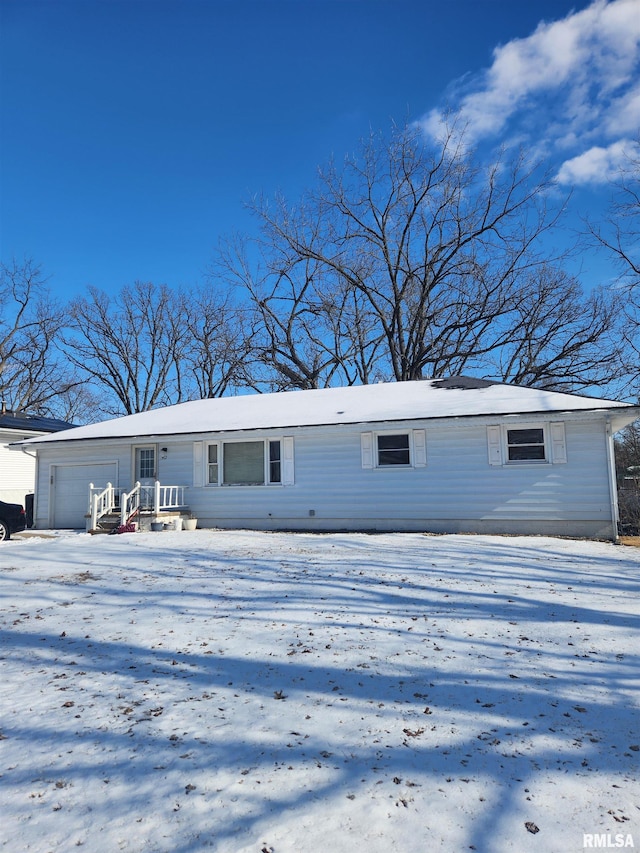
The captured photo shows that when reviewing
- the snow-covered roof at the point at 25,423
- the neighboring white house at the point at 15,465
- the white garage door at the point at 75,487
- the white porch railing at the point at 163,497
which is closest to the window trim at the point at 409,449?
the white porch railing at the point at 163,497

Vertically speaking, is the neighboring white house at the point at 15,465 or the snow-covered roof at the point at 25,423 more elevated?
the snow-covered roof at the point at 25,423

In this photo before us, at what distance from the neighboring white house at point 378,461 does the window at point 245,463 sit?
1.2 inches

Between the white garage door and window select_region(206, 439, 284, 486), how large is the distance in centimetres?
347

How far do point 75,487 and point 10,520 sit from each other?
3.00 meters

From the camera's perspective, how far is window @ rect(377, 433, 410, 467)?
14211mm

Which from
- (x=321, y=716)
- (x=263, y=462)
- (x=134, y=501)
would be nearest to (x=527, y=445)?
(x=263, y=462)

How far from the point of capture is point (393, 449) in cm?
1433

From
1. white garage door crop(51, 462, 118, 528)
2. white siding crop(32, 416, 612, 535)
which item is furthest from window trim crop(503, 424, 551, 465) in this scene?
white garage door crop(51, 462, 118, 528)

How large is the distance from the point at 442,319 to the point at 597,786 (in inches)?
1094

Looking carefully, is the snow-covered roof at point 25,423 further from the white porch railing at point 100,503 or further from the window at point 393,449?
the window at point 393,449

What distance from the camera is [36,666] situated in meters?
4.57

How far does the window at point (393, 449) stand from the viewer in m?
14.2

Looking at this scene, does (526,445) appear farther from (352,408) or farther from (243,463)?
(243,463)

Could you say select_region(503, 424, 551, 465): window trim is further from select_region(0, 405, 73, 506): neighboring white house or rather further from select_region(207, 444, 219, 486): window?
select_region(0, 405, 73, 506): neighboring white house
